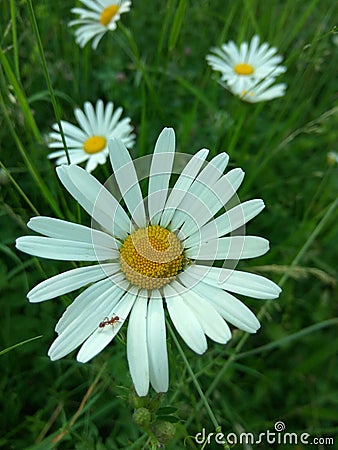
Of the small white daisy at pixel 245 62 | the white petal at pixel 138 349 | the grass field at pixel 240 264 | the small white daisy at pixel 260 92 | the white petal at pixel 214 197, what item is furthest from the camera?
the small white daisy at pixel 245 62

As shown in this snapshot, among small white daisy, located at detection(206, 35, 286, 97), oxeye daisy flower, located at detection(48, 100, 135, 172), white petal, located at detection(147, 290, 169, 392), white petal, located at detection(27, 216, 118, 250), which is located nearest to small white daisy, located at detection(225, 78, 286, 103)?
small white daisy, located at detection(206, 35, 286, 97)

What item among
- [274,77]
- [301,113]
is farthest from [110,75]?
[301,113]

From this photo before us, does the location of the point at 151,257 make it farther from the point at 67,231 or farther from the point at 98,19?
the point at 98,19

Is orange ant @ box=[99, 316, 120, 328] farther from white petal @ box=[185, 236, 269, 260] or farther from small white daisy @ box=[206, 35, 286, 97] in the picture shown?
small white daisy @ box=[206, 35, 286, 97]

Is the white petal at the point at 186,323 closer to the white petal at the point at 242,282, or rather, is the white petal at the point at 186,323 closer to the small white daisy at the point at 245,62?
the white petal at the point at 242,282

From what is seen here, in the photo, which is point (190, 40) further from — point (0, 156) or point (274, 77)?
point (0, 156)

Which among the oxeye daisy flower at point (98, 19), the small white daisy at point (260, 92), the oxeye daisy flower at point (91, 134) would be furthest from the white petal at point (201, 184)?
the oxeye daisy flower at point (98, 19)

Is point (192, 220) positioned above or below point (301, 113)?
below
